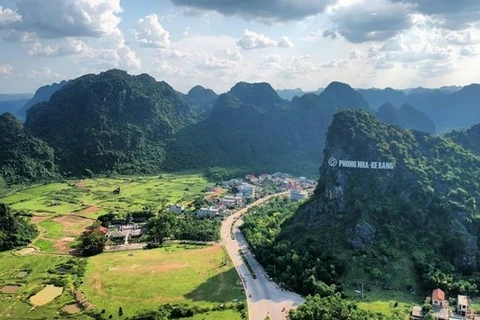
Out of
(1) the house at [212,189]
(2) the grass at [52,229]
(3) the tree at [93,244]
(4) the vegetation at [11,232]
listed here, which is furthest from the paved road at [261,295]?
(1) the house at [212,189]

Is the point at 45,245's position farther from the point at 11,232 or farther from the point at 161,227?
the point at 161,227

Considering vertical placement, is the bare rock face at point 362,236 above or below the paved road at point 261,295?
above

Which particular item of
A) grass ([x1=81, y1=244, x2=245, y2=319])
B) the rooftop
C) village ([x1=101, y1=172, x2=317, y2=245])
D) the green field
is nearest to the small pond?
grass ([x1=81, y1=244, x2=245, y2=319])

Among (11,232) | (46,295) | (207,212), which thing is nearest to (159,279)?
(46,295)

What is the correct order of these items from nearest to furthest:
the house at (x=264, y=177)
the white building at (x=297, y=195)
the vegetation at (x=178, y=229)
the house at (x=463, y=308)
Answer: the house at (x=463, y=308) → the vegetation at (x=178, y=229) → the white building at (x=297, y=195) → the house at (x=264, y=177)

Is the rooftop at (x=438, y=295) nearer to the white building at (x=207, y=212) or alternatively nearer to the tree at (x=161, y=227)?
the tree at (x=161, y=227)

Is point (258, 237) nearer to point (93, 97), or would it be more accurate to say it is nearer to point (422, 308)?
point (422, 308)
